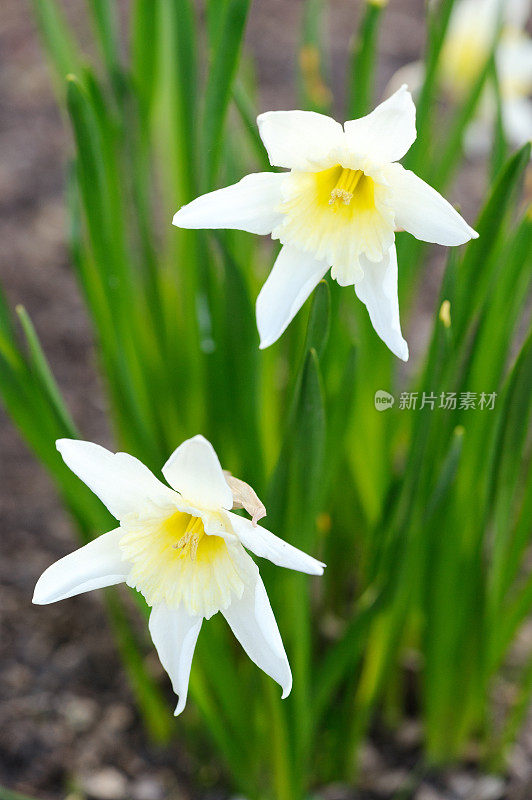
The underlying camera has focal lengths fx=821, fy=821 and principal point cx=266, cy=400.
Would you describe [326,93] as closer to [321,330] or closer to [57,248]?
[321,330]

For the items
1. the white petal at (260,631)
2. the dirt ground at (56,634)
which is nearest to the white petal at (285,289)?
the white petal at (260,631)

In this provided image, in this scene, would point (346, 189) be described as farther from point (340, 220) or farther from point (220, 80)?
point (220, 80)

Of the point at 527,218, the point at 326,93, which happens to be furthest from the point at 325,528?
the point at 326,93

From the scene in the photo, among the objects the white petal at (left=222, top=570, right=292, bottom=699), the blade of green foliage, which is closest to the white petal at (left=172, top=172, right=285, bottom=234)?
the white petal at (left=222, top=570, right=292, bottom=699)

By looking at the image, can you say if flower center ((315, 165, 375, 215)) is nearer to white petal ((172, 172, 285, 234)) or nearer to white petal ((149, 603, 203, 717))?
white petal ((172, 172, 285, 234))

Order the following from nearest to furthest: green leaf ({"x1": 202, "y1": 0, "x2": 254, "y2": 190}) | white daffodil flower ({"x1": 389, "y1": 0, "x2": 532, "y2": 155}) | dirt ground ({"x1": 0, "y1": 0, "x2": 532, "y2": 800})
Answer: green leaf ({"x1": 202, "y1": 0, "x2": 254, "y2": 190}) < dirt ground ({"x1": 0, "y1": 0, "x2": 532, "y2": 800}) < white daffodil flower ({"x1": 389, "y1": 0, "x2": 532, "y2": 155})

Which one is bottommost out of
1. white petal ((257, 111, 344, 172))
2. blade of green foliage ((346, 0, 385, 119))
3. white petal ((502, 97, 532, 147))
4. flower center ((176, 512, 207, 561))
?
flower center ((176, 512, 207, 561))

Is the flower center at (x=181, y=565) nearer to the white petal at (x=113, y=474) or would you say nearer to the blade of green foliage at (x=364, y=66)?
the white petal at (x=113, y=474)
